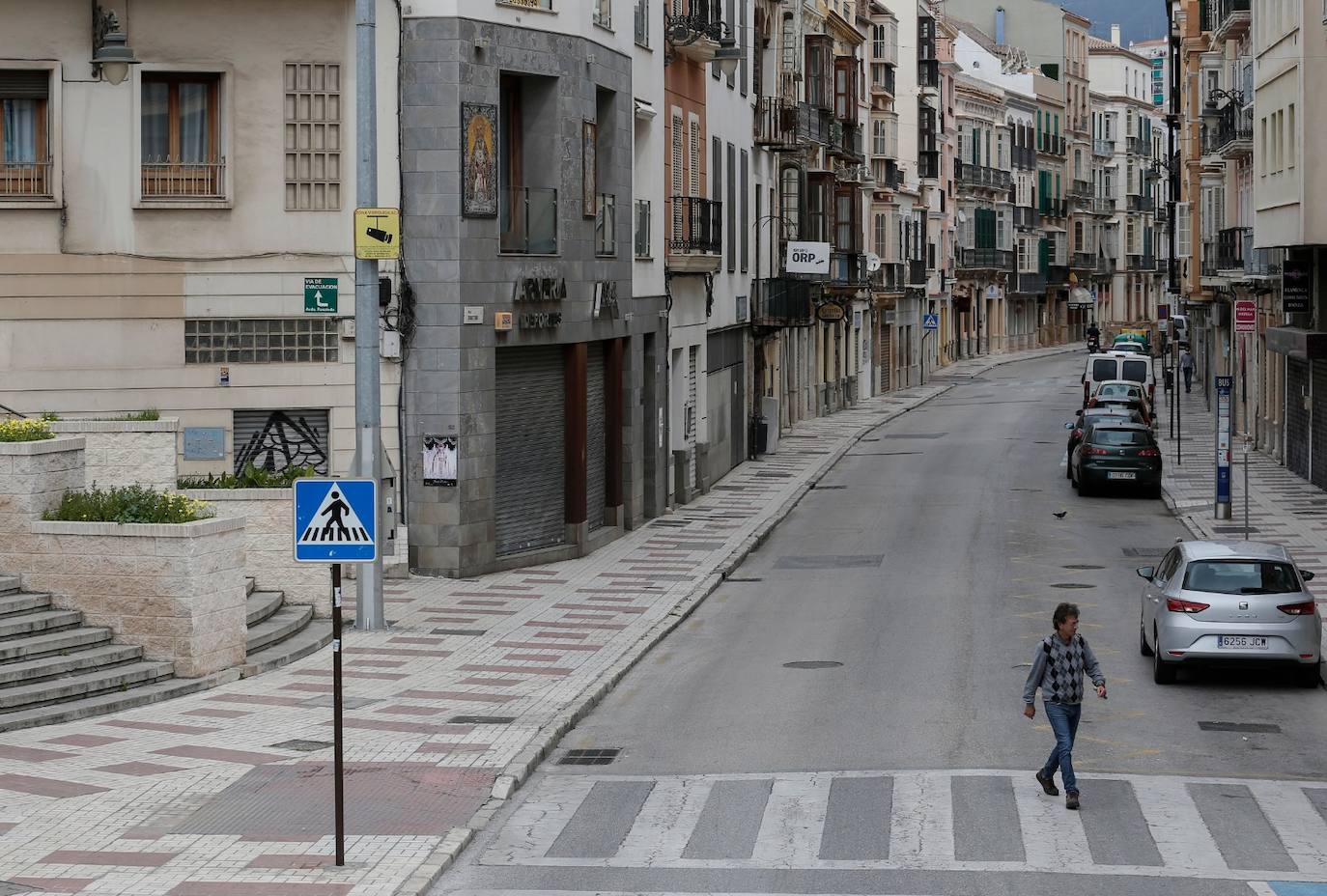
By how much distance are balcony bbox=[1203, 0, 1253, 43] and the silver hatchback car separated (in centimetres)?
2953

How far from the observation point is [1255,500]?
3800cm

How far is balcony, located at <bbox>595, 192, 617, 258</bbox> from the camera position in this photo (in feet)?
103

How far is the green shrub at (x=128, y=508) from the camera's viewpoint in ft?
63.5

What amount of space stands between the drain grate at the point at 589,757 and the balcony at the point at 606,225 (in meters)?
15.1

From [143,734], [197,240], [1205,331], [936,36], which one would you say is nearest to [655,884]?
[143,734]

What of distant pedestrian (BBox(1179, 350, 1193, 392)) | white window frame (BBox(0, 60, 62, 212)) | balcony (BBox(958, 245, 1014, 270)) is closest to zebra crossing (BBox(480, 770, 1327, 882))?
white window frame (BBox(0, 60, 62, 212))

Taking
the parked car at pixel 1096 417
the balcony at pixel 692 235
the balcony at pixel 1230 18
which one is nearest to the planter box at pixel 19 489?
the balcony at pixel 692 235

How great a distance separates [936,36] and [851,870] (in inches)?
3242

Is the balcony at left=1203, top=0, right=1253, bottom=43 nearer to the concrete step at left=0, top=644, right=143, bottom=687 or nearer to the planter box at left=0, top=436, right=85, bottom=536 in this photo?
the planter box at left=0, top=436, right=85, bottom=536

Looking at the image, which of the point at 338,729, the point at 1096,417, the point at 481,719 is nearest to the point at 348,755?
the point at 481,719

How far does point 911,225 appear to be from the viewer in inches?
3396

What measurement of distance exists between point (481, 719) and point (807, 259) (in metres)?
35.1

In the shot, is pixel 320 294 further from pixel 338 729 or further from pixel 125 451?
pixel 338 729

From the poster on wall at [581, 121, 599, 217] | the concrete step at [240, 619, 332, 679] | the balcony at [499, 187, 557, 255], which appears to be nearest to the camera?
the concrete step at [240, 619, 332, 679]
